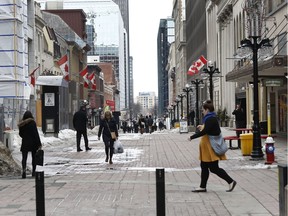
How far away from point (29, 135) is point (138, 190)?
3.88 metres

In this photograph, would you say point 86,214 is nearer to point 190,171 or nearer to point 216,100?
point 190,171

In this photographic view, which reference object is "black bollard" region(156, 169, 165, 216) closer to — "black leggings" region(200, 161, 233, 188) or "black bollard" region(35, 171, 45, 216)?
"black bollard" region(35, 171, 45, 216)

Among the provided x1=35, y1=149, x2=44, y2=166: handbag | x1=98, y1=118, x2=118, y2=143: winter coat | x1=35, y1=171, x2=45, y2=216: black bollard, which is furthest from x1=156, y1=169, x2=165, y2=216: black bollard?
x1=98, y1=118, x2=118, y2=143: winter coat

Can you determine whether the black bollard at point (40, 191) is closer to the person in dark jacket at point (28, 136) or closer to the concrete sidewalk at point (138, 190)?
the concrete sidewalk at point (138, 190)

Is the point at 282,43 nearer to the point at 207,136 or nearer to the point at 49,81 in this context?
the point at 49,81

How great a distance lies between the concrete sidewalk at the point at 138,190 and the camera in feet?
28.9

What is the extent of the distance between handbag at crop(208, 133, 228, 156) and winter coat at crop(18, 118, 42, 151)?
5039 millimetres

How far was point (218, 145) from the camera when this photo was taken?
1031 centimetres

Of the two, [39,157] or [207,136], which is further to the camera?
[39,157]

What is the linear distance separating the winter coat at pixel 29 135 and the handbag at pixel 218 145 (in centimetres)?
504

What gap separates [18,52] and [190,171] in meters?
15.4

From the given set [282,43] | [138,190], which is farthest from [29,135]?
[282,43]

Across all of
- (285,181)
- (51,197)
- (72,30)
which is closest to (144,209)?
(51,197)

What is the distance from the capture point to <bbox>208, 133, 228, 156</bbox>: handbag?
404 inches
